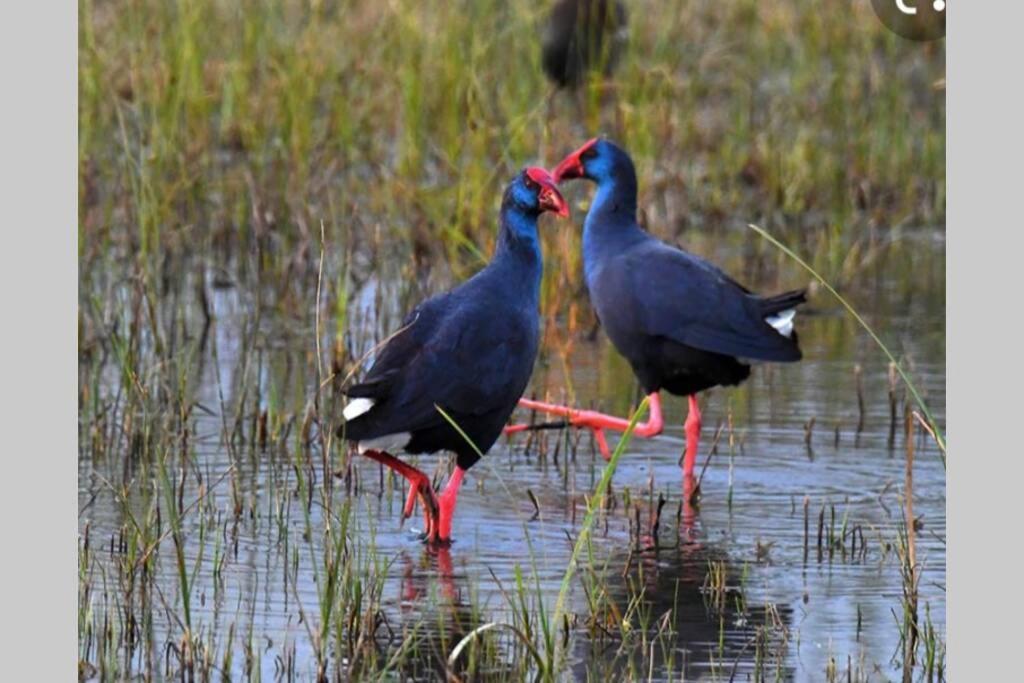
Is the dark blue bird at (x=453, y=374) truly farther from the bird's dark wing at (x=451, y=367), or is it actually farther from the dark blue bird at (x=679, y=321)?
the dark blue bird at (x=679, y=321)

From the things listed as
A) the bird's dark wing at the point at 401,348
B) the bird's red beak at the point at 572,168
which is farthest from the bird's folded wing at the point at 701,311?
the bird's dark wing at the point at 401,348

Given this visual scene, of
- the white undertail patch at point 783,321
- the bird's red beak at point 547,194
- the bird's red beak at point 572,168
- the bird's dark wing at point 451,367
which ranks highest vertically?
the bird's red beak at point 572,168

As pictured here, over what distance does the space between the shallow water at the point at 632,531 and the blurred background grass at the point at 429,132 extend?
71 cm

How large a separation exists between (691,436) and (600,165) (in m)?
1.11

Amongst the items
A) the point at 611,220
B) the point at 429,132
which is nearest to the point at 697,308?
the point at 611,220

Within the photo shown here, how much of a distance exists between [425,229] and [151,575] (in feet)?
13.3

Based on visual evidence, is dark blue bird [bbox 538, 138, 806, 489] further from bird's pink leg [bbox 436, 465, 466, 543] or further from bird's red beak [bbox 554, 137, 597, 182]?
bird's pink leg [bbox 436, 465, 466, 543]

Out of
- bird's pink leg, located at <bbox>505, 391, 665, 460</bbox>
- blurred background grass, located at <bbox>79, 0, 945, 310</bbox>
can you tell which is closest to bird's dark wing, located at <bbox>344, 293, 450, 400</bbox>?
bird's pink leg, located at <bbox>505, 391, 665, 460</bbox>

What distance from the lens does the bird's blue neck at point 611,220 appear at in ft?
23.0

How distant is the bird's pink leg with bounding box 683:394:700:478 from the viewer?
6.52 meters

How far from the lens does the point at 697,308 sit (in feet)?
21.8

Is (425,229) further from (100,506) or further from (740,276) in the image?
(100,506)

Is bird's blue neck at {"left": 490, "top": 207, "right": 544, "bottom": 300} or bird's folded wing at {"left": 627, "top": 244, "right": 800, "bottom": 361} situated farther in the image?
bird's folded wing at {"left": 627, "top": 244, "right": 800, "bottom": 361}

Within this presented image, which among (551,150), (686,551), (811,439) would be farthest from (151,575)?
(551,150)
